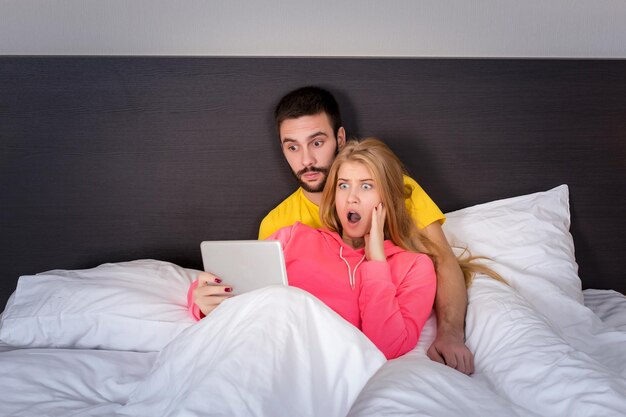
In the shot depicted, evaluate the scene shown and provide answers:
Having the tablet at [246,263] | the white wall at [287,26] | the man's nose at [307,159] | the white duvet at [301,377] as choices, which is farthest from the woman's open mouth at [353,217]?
the white wall at [287,26]

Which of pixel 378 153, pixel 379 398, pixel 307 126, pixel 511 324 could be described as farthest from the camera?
pixel 307 126

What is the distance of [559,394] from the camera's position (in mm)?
1122

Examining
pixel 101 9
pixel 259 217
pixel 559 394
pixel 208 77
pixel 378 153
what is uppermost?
pixel 101 9

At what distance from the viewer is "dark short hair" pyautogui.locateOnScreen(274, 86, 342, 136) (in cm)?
206

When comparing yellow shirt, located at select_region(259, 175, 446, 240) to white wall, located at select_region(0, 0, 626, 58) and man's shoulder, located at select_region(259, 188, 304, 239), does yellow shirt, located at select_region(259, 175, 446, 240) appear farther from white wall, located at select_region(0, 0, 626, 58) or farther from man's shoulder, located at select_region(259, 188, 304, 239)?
white wall, located at select_region(0, 0, 626, 58)

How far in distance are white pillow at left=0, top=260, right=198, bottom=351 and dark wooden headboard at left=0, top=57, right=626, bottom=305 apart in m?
0.44

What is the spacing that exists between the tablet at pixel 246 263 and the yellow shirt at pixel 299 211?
0.52m

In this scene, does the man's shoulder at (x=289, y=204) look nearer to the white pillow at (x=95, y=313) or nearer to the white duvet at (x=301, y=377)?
the white pillow at (x=95, y=313)

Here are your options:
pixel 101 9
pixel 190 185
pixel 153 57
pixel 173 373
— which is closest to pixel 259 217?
pixel 190 185

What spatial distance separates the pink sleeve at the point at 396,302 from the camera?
60.6 inches

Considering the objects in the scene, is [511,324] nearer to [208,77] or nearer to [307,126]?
[307,126]

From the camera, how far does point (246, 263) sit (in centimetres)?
150

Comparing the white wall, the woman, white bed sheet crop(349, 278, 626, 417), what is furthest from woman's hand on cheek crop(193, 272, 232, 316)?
the white wall

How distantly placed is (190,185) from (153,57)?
0.48 meters
